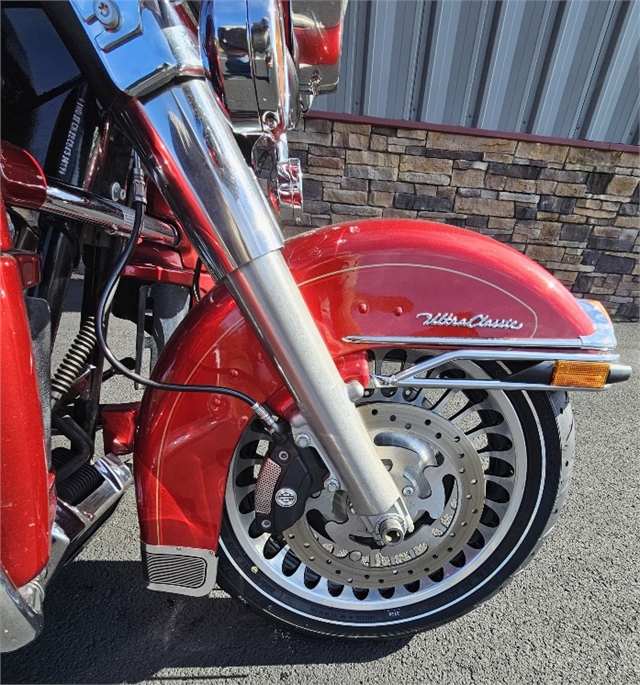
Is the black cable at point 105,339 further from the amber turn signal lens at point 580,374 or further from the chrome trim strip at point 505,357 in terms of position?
the amber turn signal lens at point 580,374

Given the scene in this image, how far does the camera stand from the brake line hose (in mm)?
846

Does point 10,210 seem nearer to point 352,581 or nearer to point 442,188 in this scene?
point 352,581

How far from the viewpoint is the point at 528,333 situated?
993 millimetres

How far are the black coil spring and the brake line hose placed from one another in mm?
259

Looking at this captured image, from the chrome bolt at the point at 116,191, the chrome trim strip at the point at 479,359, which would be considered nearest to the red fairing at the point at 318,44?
the chrome bolt at the point at 116,191

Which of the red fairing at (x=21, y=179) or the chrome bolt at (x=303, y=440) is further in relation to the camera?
the chrome bolt at (x=303, y=440)

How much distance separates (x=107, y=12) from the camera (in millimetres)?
601

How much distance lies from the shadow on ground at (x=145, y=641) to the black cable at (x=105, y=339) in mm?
770

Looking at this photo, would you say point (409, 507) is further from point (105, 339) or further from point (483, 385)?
point (105, 339)

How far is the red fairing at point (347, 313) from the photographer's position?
97cm

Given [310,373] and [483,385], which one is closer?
[310,373]

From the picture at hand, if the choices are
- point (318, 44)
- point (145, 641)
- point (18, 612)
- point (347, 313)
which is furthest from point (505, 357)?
point (145, 641)

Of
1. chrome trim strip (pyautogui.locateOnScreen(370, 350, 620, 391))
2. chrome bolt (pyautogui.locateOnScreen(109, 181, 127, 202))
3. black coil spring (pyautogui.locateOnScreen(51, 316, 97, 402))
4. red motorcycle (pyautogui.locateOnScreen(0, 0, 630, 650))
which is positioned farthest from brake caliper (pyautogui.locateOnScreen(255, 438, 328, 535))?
chrome bolt (pyautogui.locateOnScreen(109, 181, 127, 202))

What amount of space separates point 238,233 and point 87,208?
17.2 inches
